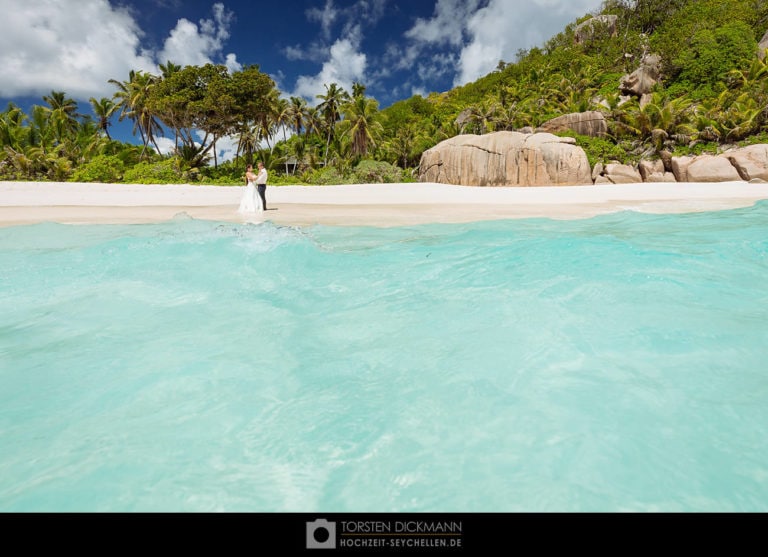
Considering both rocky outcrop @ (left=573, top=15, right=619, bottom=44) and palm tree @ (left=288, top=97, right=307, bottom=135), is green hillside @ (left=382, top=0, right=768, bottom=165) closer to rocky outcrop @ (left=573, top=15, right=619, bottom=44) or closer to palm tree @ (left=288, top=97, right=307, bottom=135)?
rocky outcrop @ (left=573, top=15, right=619, bottom=44)

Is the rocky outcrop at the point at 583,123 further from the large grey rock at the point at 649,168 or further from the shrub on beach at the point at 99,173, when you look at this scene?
the shrub on beach at the point at 99,173

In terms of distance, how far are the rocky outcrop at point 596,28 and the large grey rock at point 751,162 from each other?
39450 mm

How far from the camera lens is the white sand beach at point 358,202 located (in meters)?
11.9

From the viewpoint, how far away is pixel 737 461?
241 centimetres

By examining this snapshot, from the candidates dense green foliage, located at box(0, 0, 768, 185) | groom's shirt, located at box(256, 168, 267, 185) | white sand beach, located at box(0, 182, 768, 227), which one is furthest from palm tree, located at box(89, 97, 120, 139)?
groom's shirt, located at box(256, 168, 267, 185)

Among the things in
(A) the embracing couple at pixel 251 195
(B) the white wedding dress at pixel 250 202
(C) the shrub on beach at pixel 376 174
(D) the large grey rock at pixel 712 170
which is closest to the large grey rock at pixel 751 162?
(D) the large grey rock at pixel 712 170

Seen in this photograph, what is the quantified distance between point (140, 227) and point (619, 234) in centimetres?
1088

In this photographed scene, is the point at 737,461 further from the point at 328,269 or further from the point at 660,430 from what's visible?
the point at 328,269

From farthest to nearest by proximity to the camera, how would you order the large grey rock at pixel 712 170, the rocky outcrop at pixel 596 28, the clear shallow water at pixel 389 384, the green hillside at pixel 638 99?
the rocky outcrop at pixel 596 28, the green hillside at pixel 638 99, the large grey rock at pixel 712 170, the clear shallow water at pixel 389 384

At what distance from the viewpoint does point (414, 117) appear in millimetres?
53250

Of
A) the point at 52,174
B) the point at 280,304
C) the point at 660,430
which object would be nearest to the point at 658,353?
the point at 660,430
